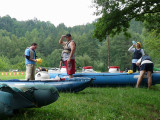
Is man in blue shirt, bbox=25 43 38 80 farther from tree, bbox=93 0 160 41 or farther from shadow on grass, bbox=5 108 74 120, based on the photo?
shadow on grass, bbox=5 108 74 120

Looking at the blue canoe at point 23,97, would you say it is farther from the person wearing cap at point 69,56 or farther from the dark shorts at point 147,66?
the dark shorts at point 147,66

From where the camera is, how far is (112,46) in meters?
78.2

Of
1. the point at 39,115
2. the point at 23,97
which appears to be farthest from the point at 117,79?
the point at 23,97

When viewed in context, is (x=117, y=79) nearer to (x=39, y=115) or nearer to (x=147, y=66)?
(x=147, y=66)

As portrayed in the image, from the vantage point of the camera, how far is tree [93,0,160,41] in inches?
364

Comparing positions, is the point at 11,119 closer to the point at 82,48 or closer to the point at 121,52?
the point at 121,52

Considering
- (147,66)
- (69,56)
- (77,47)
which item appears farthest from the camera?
(77,47)

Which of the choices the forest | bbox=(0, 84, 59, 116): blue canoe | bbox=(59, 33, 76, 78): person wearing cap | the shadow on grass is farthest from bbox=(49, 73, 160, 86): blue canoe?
the forest

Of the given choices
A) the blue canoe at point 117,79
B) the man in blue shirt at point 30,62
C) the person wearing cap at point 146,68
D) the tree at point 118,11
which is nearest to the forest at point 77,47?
the tree at point 118,11

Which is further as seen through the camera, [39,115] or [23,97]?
[39,115]

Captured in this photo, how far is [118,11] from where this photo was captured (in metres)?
9.22

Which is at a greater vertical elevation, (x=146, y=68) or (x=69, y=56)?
(x=69, y=56)

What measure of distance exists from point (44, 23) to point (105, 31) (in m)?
156

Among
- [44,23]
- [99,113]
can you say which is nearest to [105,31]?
A: [99,113]
